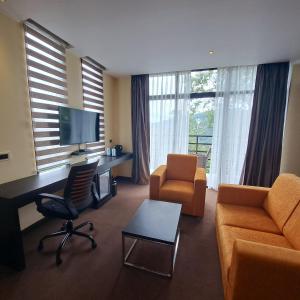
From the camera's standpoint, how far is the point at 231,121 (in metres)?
3.51

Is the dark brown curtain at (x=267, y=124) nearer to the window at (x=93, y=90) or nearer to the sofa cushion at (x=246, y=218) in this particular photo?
the sofa cushion at (x=246, y=218)

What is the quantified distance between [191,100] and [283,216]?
2.72 metres

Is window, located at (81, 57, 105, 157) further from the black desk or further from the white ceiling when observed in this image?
the black desk

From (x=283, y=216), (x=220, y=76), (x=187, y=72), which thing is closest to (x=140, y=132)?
(x=187, y=72)

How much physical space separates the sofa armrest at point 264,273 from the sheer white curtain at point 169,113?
9.58ft

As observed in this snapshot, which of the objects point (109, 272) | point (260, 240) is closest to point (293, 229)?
point (260, 240)

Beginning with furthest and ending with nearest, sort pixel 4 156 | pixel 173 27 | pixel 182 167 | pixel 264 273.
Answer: pixel 182 167 < pixel 173 27 < pixel 4 156 < pixel 264 273

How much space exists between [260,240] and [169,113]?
291cm

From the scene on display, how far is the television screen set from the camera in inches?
101

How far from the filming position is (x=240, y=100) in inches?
134

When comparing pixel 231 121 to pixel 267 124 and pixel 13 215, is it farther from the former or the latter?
pixel 13 215

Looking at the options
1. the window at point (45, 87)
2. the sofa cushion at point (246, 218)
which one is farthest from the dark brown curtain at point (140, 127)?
the sofa cushion at point (246, 218)

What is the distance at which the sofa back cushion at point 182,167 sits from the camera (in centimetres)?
306

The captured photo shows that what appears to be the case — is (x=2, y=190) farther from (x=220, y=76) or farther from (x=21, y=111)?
(x=220, y=76)
